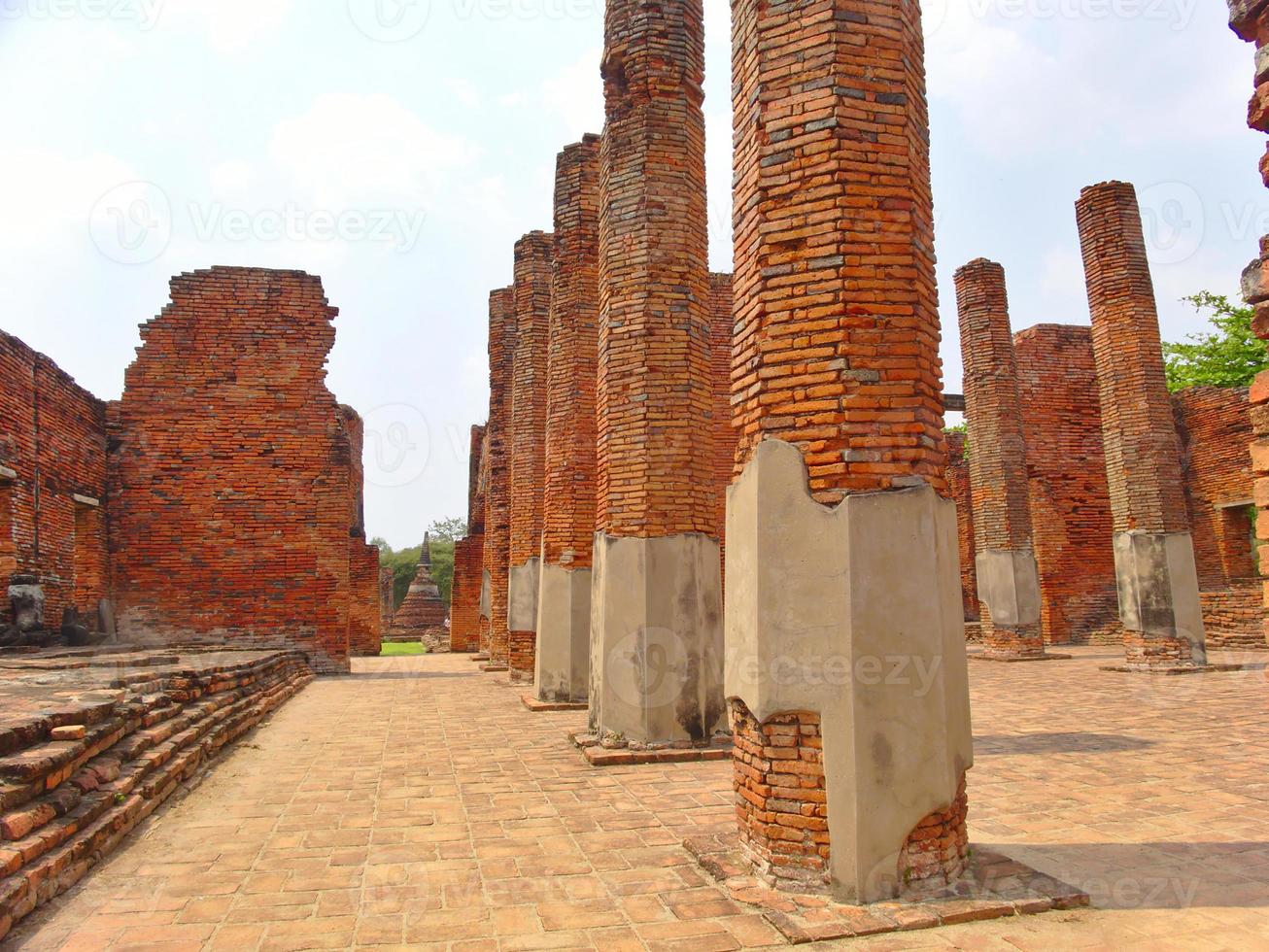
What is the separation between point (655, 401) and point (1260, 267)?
16.0 ft

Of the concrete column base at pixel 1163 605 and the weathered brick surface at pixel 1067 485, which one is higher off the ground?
the weathered brick surface at pixel 1067 485

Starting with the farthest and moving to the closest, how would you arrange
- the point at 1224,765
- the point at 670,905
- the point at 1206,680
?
the point at 1206,680 → the point at 1224,765 → the point at 670,905

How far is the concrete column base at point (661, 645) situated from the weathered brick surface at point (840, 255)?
3079 mm

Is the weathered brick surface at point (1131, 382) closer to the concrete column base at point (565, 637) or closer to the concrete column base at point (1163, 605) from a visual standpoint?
the concrete column base at point (1163, 605)

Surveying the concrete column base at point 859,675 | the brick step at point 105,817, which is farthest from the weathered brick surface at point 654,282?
the brick step at point 105,817

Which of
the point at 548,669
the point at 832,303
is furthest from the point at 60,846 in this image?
the point at 548,669

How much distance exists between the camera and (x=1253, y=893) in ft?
12.1

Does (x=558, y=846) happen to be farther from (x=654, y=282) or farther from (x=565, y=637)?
(x=565, y=637)

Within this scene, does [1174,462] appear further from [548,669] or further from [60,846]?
[60,846]

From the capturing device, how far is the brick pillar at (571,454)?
404 inches

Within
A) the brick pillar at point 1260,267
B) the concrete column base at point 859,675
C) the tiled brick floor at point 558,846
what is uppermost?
the brick pillar at point 1260,267

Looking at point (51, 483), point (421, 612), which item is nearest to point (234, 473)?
point (51, 483)

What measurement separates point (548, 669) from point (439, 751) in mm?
3056

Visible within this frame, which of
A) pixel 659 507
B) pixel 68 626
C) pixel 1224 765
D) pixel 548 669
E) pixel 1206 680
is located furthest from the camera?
pixel 68 626
